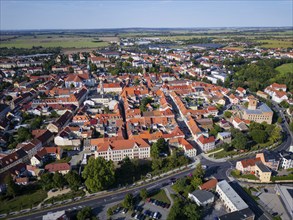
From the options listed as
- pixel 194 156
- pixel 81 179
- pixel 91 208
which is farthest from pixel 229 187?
pixel 81 179

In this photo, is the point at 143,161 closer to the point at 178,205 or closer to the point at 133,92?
the point at 178,205

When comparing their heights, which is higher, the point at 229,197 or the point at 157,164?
the point at 157,164

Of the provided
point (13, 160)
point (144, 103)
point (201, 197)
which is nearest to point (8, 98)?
point (13, 160)

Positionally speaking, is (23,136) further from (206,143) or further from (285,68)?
(285,68)

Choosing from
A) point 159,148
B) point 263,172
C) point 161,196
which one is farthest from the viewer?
point 159,148

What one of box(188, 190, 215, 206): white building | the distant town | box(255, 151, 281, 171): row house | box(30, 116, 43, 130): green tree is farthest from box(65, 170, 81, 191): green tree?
box(255, 151, 281, 171): row house

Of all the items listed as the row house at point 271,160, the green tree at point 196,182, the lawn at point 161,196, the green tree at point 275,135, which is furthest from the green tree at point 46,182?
the green tree at point 275,135
